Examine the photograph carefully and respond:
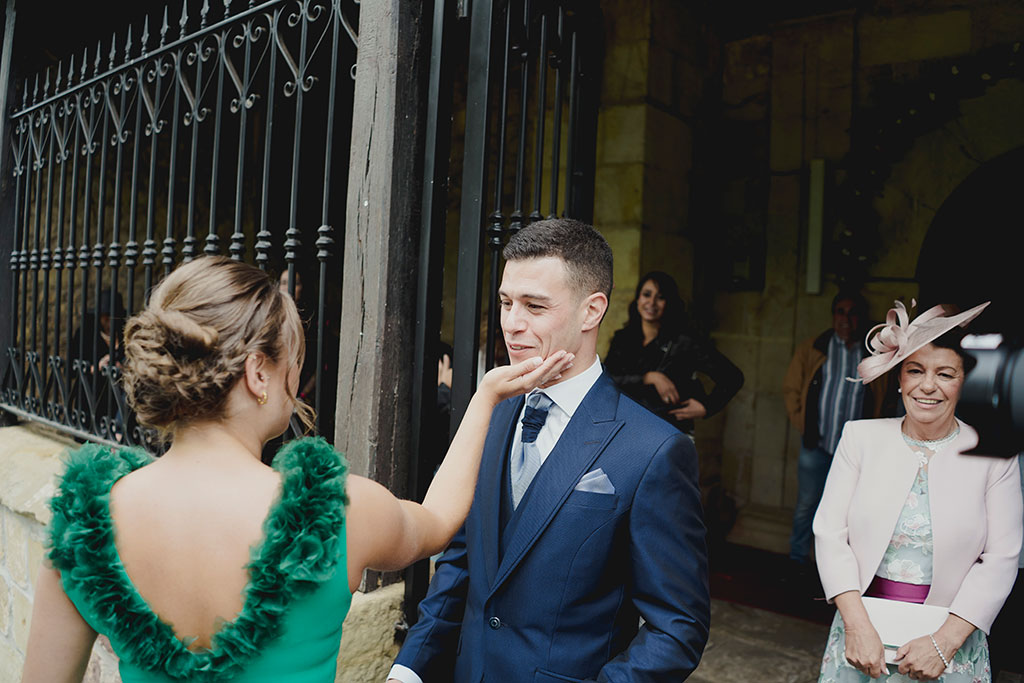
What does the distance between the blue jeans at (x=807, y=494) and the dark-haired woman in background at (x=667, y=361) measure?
137 centimetres

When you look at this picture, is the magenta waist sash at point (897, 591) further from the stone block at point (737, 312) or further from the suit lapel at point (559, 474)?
the stone block at point (737, 312)

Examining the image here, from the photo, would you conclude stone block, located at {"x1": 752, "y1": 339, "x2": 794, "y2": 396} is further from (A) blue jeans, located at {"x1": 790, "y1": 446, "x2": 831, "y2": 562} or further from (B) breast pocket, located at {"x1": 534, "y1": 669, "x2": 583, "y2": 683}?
(B) breast pocket, located at {"x1": 534, "y1": 669, "x2": 583, "y2": 683}

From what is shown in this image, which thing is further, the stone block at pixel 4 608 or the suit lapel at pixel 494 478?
the stone block at pixel 4 608

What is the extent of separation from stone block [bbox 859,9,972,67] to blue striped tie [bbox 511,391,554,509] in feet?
17.0

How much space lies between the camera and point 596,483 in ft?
5.70

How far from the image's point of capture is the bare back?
1.35 meters

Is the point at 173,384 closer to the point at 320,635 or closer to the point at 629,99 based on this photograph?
the point at 320,635

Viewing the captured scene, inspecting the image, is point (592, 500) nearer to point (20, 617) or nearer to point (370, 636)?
point (370, 636)

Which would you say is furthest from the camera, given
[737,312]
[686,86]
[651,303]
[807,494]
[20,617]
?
[737,312]

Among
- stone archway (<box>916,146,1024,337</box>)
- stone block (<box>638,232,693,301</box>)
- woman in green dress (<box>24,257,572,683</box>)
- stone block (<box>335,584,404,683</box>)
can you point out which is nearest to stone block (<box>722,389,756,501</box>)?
stone block (<box>638,232,693,301</box>)

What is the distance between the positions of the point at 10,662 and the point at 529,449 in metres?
3.28

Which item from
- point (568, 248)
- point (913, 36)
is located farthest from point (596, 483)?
point (913, 36)

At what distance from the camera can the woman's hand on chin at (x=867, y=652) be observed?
2285 millimetres

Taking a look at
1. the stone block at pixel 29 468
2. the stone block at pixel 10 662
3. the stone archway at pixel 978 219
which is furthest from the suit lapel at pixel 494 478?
Answer: the stone archway at pixel 978 219
